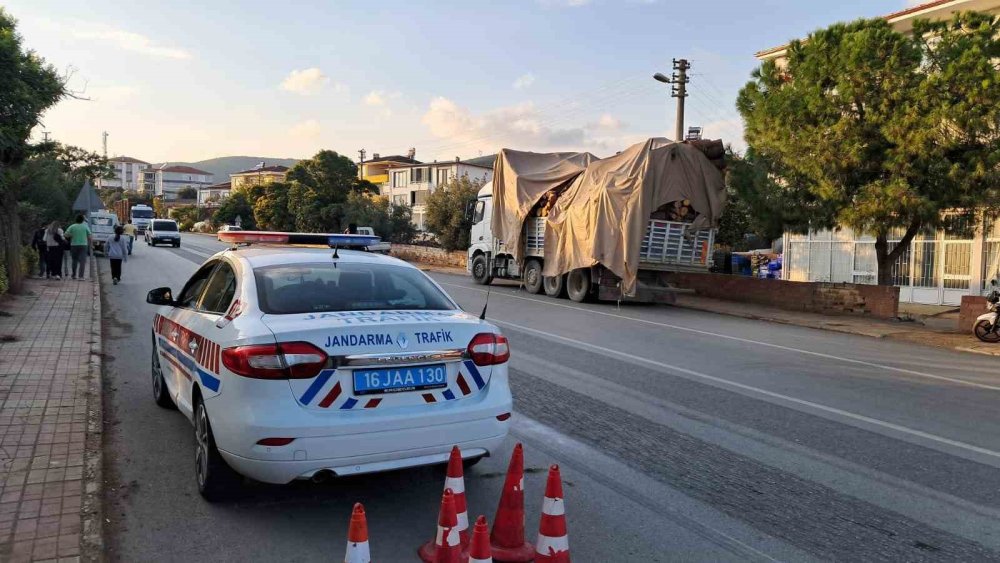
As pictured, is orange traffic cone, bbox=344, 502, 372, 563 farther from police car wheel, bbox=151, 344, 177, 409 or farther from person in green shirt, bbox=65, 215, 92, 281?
person in green shirt, bbox=65, 215, 92, 281

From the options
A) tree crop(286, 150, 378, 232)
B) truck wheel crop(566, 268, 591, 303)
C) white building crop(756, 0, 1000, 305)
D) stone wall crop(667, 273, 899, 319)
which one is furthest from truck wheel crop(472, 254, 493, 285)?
tree crop(286, 150, 378, 232)

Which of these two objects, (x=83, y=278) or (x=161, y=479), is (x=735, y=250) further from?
(x=161, y=479)

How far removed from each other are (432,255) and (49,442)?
33777 mm

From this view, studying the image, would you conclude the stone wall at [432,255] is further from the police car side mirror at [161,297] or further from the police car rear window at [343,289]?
the police car rear window at [343,289]

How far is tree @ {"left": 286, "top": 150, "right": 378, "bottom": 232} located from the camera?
55938 mm

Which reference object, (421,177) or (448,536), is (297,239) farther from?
(421,177)

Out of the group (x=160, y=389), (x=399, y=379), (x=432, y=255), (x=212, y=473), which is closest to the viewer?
(x=399, y=379)

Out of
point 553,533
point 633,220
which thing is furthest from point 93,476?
point 633,220

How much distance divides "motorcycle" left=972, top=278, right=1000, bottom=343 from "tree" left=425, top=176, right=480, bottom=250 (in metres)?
25.9

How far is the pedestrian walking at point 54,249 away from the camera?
19.2 m

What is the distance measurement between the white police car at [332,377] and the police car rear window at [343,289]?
0.01 metres

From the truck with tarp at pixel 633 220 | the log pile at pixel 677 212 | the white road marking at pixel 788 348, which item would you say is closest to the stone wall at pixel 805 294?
the truck with tarp at pixel 633 220

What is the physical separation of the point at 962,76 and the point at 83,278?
2161cm

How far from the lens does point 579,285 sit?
18.9m
